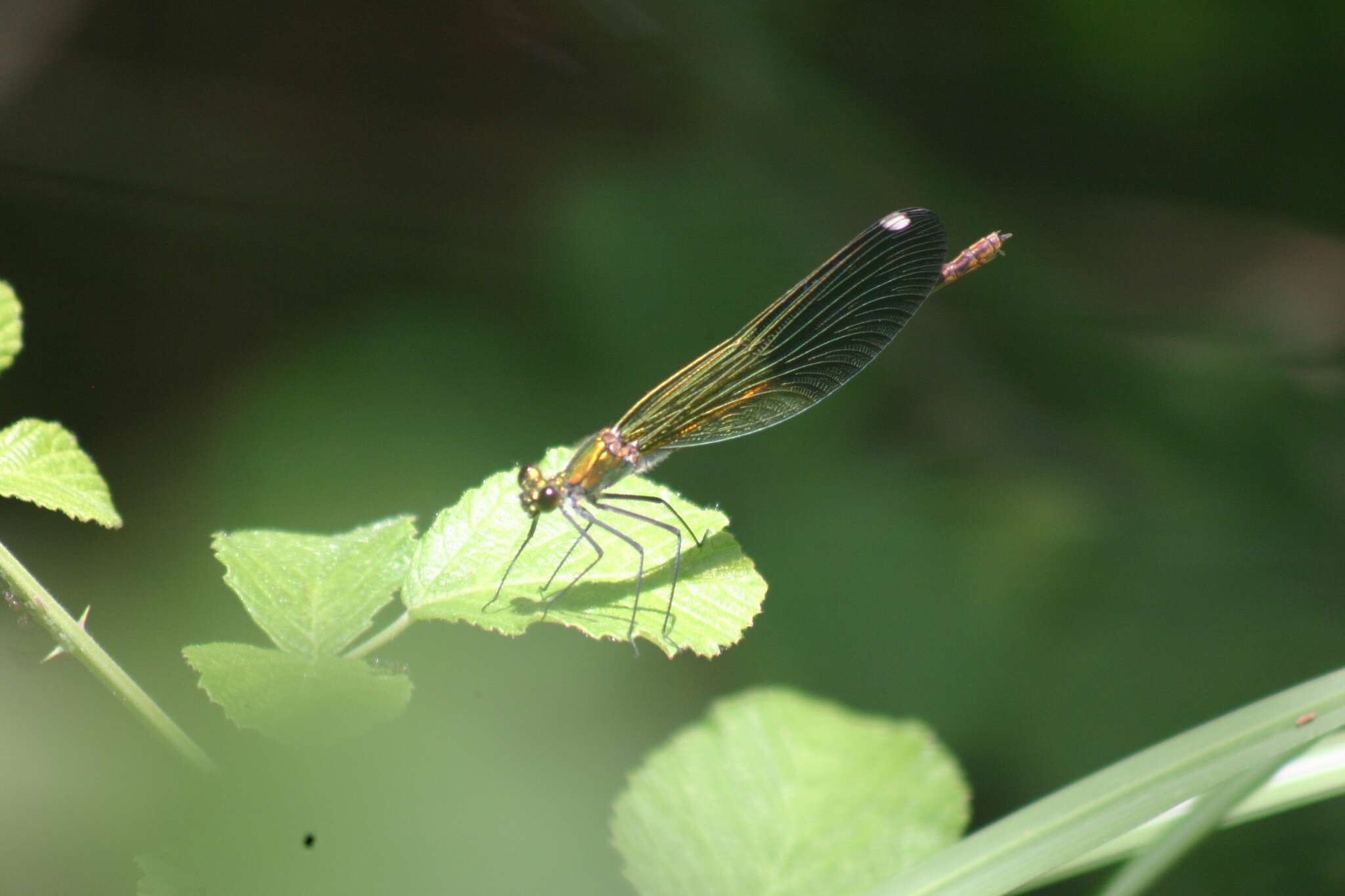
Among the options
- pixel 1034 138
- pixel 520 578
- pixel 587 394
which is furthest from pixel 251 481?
pixel 1034 138

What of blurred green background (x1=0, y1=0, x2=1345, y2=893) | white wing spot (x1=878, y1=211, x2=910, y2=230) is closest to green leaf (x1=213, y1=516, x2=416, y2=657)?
blurred green background (x1=0, y1=0, x2=1345, y2=893)

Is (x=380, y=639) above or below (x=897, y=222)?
below

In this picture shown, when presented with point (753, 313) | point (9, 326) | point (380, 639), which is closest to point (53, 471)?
point (9, 326)

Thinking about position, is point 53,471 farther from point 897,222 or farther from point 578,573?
point 897,222

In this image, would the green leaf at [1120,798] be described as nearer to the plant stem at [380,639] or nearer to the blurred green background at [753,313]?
the plant stem at [380,639]

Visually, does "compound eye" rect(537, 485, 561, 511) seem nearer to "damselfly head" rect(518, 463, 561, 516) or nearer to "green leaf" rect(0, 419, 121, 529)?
"damselfly head" rect(518, 463, 561, 516)
